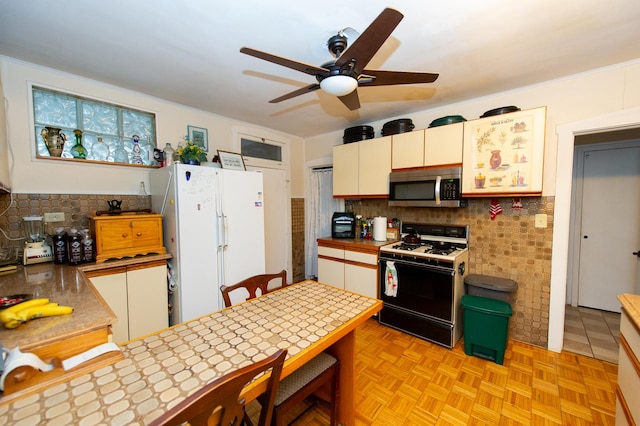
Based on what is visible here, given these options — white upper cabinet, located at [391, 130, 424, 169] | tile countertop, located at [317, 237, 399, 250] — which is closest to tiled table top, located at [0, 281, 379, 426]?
tile countertop, located at [317, 237, 399, 250]

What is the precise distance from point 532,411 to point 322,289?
62.0 inches

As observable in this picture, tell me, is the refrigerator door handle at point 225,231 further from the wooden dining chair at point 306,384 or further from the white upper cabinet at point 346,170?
the white upper cabinet at point 346,170

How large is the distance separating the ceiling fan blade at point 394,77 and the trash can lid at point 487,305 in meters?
1.84

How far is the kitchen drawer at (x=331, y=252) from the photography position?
3.07m

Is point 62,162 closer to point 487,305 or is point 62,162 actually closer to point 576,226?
point 487,305

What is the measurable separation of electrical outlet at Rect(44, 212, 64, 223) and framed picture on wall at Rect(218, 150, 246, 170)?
136 centimetres

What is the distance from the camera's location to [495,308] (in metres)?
2.10

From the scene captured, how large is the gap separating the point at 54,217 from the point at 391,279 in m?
3.05

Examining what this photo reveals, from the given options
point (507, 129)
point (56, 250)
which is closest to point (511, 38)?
point (507, 129)

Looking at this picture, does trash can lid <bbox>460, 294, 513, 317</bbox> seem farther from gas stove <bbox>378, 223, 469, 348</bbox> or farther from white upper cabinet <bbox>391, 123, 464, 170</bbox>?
white upper cabinet <bbox>391, 123, 464, 170</bbox>

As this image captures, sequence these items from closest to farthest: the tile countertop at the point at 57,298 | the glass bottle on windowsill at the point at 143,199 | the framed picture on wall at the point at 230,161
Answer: the tile countertop at the point at 57,298 < the glass bottle on windowsill at the point at 143,199 < the framed picture on wall at the point at 230,161

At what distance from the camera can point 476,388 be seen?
1.86 metres

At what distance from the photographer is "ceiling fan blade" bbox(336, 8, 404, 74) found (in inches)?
38.9

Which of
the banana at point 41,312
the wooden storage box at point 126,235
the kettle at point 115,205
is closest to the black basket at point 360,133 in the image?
the wooden storage box at point 126,235
